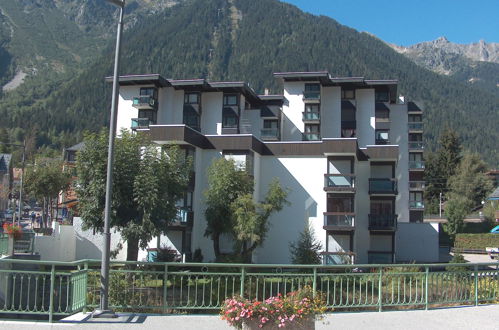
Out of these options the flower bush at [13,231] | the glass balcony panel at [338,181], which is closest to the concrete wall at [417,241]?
the glass balcony panel at [338,181]

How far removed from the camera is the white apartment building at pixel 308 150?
1513 inches

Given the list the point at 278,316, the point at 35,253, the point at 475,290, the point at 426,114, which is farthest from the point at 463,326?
the point at 426,114

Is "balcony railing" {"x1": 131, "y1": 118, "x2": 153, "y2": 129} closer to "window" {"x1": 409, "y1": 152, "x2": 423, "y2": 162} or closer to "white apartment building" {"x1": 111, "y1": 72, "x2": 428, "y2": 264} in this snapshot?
"white apartment building" {"x1": 111, "y1": 72, "x2": 428, "y2": 264}

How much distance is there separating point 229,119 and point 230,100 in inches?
74.9

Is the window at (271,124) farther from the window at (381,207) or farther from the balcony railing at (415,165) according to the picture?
the balcony railing at (415,165)

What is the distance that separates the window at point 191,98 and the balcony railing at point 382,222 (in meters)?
20.6

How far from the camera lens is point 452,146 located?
329 ft

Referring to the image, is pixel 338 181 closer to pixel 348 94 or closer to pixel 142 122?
pixel 348 94

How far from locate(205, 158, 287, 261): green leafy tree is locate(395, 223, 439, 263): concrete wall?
18969 mm

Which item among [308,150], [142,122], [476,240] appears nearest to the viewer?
[308,150]

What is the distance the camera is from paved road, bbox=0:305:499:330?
1165cm

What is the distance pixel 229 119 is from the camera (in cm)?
5419

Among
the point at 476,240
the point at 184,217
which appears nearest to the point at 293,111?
the point at 184,217

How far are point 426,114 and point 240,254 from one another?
176565 mm
